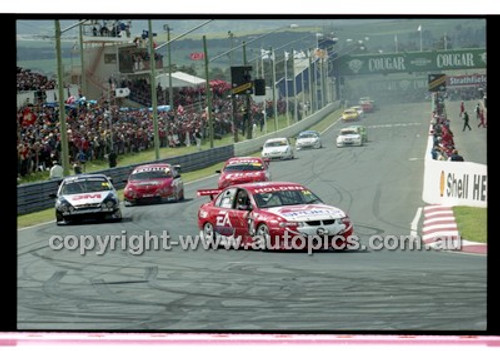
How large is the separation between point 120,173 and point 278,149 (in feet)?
6.75

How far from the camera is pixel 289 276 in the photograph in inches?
552

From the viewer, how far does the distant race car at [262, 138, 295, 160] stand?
1533 cm

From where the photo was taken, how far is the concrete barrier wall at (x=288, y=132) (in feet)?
50.4

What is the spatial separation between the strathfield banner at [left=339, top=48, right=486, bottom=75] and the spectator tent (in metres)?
1.87

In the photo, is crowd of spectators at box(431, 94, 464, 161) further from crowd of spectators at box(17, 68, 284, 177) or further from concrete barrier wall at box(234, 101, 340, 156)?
crowd of spectators at box(17, 68, 284, 177)

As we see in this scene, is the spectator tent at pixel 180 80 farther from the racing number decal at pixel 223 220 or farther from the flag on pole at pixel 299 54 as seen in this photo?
the racing number decal at pixel 223 220

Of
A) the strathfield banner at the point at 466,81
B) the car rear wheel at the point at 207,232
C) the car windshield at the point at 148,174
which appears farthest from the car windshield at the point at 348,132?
the car windshield at the point at 148,174

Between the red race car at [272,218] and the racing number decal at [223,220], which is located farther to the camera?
the racing number decal at [223,220]

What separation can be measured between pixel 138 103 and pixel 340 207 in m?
2.94

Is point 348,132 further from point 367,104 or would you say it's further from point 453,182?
point 453,182

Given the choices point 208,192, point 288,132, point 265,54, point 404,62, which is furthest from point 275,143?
point 404,62
